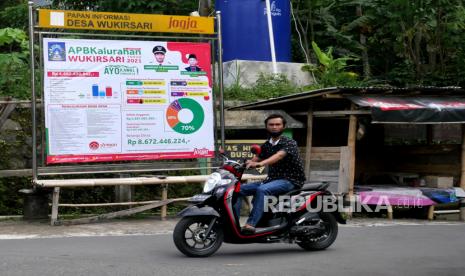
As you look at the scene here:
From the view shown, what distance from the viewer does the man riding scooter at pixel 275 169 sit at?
8.23 metres

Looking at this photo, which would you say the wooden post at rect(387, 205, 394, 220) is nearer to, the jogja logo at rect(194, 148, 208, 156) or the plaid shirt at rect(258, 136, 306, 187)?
the jogja logo at rect(194, 148, 208, 156)

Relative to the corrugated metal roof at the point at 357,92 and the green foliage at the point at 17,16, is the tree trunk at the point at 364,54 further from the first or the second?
the green foliage at the point at 17,16

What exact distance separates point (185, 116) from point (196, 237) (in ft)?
14.9

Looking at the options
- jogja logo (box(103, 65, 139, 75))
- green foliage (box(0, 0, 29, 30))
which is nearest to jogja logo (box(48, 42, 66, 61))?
jogja logo (box(103, 65, 139, 75))

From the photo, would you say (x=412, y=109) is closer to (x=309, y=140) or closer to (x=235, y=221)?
(x=309, y=140)

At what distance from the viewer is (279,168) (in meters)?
8.50

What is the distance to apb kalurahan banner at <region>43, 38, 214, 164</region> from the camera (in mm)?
11289

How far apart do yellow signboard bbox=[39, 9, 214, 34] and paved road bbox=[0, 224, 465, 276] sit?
358cm

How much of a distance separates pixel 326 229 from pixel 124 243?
2590 mm

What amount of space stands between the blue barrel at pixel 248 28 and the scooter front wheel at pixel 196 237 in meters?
8.58

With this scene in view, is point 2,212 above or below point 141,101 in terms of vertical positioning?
below

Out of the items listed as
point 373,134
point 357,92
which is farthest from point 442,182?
point 357,92

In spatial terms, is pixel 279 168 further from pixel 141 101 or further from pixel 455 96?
pixel 455 96

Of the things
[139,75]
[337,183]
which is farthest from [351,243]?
[139,75]
